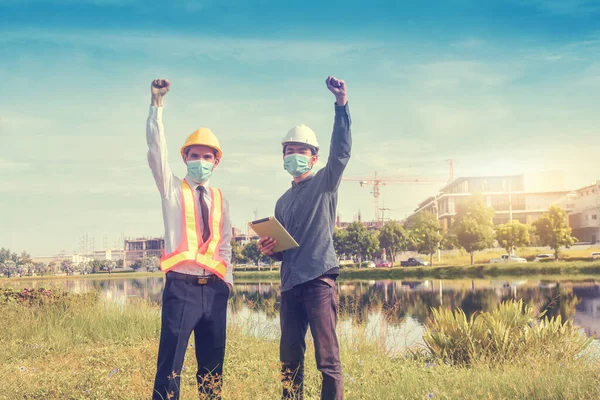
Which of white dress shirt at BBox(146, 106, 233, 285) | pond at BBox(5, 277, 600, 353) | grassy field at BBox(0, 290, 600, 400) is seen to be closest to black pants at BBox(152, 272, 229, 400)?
white dress shirt at BBox(146, 106, 233, 285)

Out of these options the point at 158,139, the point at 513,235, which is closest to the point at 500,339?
the point at 158,139

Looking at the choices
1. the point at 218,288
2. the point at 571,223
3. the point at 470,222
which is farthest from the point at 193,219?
the point at 571,223

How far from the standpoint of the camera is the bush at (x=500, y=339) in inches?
294

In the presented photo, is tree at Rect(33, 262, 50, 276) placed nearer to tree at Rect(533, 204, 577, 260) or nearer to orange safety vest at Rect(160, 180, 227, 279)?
tree at Rect(533, 204, 577, 260)

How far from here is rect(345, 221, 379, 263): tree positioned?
6222 cm

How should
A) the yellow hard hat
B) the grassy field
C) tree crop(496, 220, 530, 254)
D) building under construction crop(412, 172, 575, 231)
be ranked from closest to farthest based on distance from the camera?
the yellow hard hat < the grassy field < tree crop(496, 220, 530, 254) < building under construction crop(412, 172, 575, 231)

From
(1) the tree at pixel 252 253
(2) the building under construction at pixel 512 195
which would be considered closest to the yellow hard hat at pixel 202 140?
(1) the tree at pixel 252 253

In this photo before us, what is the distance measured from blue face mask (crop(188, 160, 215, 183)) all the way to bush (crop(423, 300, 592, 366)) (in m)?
4.44

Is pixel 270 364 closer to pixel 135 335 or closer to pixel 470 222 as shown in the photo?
pixel 135 335

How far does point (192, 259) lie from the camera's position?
13.5ft

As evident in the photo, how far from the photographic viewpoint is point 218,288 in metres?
4.25

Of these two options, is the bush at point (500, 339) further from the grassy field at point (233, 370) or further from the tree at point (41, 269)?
the tree at point (41, 269)

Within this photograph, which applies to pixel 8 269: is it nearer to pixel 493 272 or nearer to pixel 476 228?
pixel 476 228

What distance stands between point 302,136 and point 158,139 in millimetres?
1090
